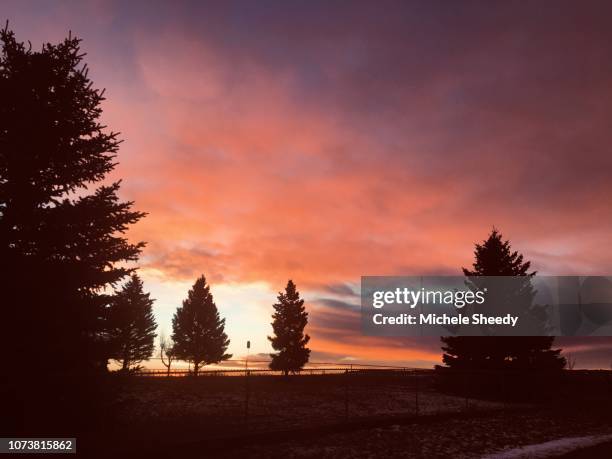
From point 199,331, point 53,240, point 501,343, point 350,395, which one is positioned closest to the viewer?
point 53,240

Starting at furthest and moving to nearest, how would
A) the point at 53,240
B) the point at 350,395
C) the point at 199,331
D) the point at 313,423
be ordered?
the point at 199,331
the point at 350,395
the point at 313,423
the point at 53,240

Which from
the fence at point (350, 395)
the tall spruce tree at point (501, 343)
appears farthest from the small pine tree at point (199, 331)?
the tall spruce tree at point (501, 343)

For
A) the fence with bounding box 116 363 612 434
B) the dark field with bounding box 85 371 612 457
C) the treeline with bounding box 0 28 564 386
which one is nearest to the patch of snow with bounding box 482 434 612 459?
the dark field with bounding box 85 371 612 457

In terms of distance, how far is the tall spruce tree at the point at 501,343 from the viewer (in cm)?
3155

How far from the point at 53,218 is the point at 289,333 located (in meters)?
39.5

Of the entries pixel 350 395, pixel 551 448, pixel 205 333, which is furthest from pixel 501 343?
pixel 205 333

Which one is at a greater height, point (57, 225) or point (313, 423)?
point (57, 225)

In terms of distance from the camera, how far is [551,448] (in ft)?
40.0

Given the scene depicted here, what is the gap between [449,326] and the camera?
34.5m

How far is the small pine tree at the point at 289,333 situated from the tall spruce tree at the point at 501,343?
18.7 m

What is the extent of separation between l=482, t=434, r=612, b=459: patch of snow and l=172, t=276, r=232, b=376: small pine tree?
38.9 m

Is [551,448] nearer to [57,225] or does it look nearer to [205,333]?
[57,225]

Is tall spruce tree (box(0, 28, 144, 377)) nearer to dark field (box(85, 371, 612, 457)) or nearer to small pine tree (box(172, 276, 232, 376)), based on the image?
dark field (box(85, 371, 612, 457))

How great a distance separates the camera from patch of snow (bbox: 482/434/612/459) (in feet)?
36.3
